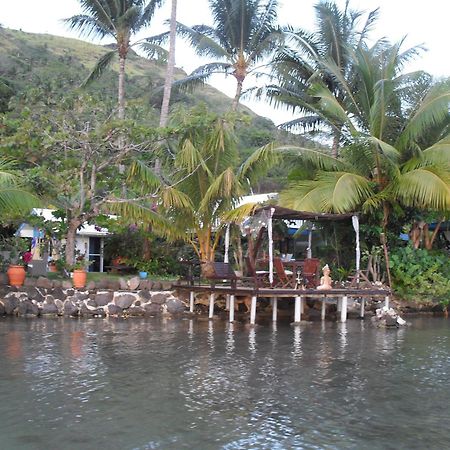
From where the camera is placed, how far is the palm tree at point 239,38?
2352 cm

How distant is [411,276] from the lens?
61.7 feet

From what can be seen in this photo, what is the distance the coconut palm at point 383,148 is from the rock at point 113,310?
581 cm

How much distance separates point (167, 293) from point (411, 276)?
24.5 feet

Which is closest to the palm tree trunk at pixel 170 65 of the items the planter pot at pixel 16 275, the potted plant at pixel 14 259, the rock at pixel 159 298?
the potted plant at pixel 14 259

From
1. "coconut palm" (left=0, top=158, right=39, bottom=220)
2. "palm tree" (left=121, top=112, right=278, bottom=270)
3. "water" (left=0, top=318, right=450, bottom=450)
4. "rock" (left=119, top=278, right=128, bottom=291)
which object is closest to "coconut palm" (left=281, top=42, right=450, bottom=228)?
"palm tree" (left=121, top=112, right=278, bottom=270)

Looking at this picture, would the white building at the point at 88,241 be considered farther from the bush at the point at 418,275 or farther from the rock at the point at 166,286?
the bush at the point at 418,275

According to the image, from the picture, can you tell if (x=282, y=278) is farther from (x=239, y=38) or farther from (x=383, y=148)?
(x=239, y=38)

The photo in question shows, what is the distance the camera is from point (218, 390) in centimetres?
773

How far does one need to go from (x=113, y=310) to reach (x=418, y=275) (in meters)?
9.06

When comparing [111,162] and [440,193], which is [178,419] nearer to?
[111,162]

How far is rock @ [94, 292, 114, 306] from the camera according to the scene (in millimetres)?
15844

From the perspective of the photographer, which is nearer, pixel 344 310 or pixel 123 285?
pixel 344 310

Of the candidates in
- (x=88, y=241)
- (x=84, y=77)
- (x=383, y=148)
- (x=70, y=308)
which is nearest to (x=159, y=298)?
(x=70, y=308)

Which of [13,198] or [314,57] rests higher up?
[314,57]
